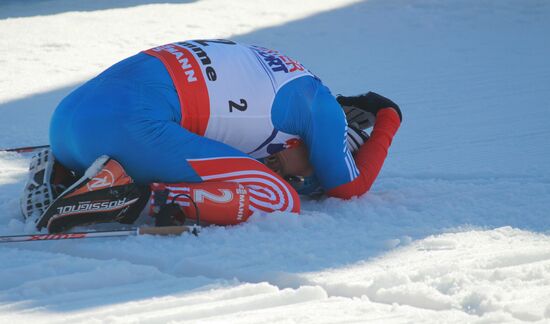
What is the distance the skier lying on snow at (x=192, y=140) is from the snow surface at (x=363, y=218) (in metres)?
0.13

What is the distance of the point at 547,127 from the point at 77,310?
368 centimetres

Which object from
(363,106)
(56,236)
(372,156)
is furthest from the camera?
Answer: (363,106)

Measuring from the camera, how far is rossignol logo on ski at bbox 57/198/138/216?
370 centimetres

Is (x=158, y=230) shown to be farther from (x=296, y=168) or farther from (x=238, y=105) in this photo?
(x=296, y=168)

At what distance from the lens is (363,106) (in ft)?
15.7

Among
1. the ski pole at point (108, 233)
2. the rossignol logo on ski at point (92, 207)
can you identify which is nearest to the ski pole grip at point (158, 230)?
the ski pole at point (108, 233)

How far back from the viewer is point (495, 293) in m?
3.09

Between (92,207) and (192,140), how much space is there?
466 mm

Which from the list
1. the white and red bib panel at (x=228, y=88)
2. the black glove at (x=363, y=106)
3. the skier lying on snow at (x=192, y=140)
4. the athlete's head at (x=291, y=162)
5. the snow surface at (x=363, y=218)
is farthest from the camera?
the black glove at (x=363, y=106)

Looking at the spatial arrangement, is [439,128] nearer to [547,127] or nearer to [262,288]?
[547,127]

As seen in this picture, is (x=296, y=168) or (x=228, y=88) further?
(x=296, y=168)

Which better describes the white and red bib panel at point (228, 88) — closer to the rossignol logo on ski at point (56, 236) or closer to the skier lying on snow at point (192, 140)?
the skier lying on snow at point (192, 140)

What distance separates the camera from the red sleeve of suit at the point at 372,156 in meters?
4.33

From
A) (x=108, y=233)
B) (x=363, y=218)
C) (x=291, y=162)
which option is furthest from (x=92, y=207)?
(x=363, y=218)
